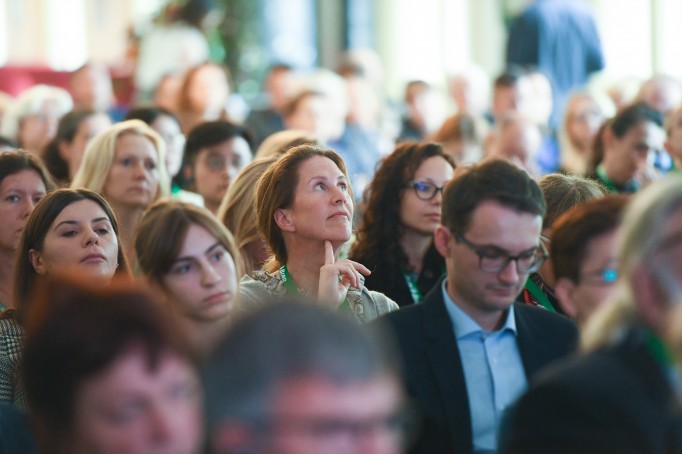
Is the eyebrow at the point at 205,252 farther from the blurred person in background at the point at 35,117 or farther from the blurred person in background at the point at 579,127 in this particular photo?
the blurred person in background at the point at 579,127

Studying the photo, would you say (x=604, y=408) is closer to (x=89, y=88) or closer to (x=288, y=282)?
(x=288, y=282)

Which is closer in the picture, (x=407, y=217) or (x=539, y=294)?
(x=539, y=294)

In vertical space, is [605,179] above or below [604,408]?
below

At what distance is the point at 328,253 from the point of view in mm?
4332

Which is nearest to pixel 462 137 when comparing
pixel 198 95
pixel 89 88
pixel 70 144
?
pixel 198 95

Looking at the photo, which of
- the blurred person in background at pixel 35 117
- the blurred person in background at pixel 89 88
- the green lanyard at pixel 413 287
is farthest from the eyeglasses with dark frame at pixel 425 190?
the blurred person in background at pixel 89 88

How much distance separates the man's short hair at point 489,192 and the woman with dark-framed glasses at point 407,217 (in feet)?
4.61

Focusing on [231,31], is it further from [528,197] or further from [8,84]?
[528,197]

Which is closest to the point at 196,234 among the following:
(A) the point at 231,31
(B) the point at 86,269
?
(B) the point at 86,269

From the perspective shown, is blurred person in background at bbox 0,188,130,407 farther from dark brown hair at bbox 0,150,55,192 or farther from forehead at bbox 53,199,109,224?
dark brown hair at bbox 0,150,55,192

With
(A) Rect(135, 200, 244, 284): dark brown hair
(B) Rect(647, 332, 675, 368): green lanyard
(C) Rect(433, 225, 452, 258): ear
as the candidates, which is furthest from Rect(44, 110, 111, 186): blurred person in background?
(B) Rect(647, 332, 675, 368): green lanyard

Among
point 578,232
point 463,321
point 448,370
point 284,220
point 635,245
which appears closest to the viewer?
point 635,245

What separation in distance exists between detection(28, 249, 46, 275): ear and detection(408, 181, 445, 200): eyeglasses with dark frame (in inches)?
64.9

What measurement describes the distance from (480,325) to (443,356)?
0.57ft
